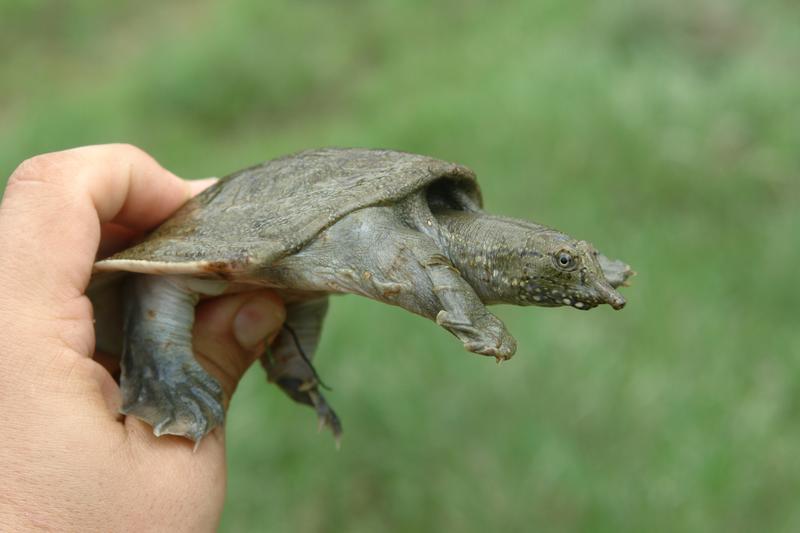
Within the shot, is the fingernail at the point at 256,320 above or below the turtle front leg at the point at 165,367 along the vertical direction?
above

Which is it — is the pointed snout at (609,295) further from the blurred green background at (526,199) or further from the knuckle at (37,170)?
the blurred green background at (526,199)

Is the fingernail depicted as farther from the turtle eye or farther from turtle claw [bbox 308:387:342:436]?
the turtle eye

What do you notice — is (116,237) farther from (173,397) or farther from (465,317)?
(465,317)

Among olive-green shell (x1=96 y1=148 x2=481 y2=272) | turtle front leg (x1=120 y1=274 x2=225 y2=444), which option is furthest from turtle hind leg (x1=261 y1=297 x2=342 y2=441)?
olive-green shell (x1=96 y1=148 x2=481 y2=272)

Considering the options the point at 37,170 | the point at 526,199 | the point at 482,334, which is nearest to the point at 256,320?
the point at 37,170

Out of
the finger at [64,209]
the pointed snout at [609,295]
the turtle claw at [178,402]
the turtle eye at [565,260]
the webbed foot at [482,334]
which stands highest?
the turtle eye at [565,260]

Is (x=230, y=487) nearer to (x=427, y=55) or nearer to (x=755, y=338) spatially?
(x=755, y=338)

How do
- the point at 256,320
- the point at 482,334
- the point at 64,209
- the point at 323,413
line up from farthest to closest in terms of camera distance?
the point at 323,413, the point at 256,320, the point at 64,209, the point at 482,334

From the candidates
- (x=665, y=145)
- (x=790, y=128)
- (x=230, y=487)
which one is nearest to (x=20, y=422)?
(x=230, y=487)

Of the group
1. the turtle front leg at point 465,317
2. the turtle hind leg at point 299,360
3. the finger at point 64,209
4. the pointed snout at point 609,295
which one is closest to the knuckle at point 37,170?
the finger at point 64,209
